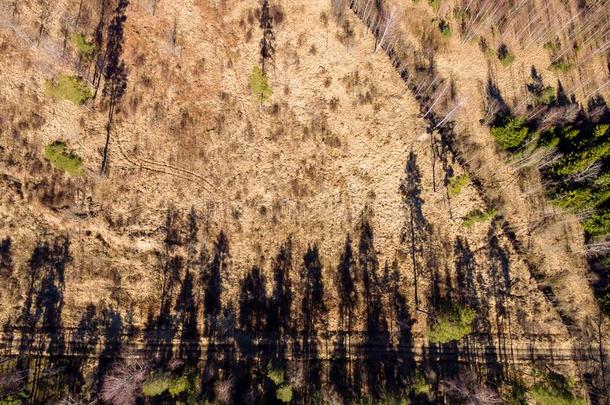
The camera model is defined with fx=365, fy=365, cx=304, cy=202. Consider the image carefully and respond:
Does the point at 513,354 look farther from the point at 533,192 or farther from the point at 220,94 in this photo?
the point at 220,94

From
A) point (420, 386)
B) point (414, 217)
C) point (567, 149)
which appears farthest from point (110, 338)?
point (567, 149)

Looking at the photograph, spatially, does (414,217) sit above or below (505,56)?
below

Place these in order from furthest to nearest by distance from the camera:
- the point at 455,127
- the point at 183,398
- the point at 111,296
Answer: the point at 455,127 < the point at 111,296 < the point at 183,398

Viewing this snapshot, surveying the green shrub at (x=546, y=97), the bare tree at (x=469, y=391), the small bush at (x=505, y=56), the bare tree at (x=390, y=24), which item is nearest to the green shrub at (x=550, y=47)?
the small bush at (x=505, y=56)

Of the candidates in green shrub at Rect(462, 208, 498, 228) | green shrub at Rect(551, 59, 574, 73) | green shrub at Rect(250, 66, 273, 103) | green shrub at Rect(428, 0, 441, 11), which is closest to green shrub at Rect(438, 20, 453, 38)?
green shrub at Rect(428, 0, 441, 11)

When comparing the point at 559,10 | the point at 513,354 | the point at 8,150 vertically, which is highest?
the point at 559,10

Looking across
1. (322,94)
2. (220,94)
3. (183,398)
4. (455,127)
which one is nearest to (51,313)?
(183,398)

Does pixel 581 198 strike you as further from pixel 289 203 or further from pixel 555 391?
pixel 289 203

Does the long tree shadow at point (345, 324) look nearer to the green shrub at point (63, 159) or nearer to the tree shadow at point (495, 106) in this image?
A: the tree shadow at point (495, 106)
